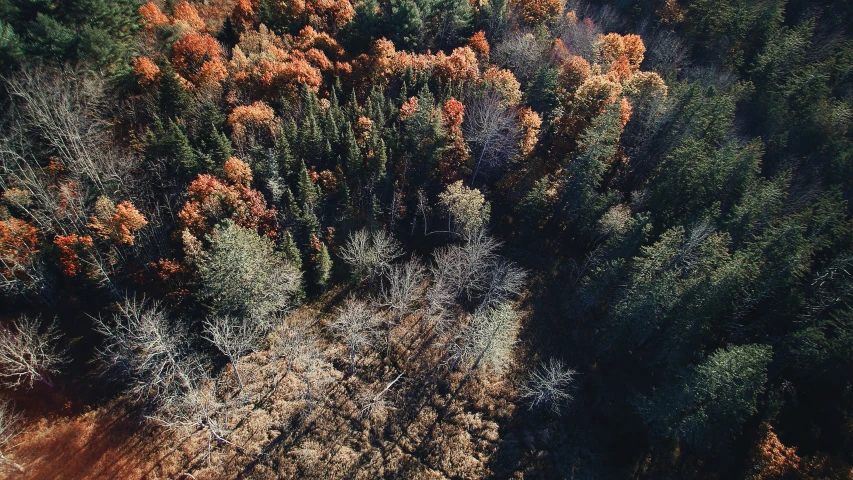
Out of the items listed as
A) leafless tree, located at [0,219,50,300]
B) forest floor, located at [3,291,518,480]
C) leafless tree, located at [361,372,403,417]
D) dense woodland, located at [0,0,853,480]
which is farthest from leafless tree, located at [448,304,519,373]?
leafless tree, located at [0,219,50,300]

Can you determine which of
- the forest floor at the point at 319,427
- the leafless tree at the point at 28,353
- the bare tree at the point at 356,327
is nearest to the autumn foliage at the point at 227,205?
the forest floor at the point at 319,427

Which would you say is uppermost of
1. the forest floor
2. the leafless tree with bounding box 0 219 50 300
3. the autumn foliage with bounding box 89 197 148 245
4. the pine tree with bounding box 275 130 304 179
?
the pine tree with bounding box 275 130 304 179

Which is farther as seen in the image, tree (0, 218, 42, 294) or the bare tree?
the bare tree

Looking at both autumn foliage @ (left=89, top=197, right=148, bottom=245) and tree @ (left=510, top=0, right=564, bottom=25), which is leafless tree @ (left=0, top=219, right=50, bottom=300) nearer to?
autumn foliage @ (left=89, top=197, right=148, bottom=245)

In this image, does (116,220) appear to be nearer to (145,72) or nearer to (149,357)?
(149,357)

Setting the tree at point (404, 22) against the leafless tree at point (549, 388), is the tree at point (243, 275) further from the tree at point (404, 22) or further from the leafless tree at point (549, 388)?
the tree at point (404, 22)

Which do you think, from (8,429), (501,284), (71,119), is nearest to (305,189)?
(71,119)

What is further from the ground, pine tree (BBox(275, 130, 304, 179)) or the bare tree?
pine tree (BBox(275, 130, 304, 179))

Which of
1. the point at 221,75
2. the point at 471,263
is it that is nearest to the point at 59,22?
the point at 221,75
